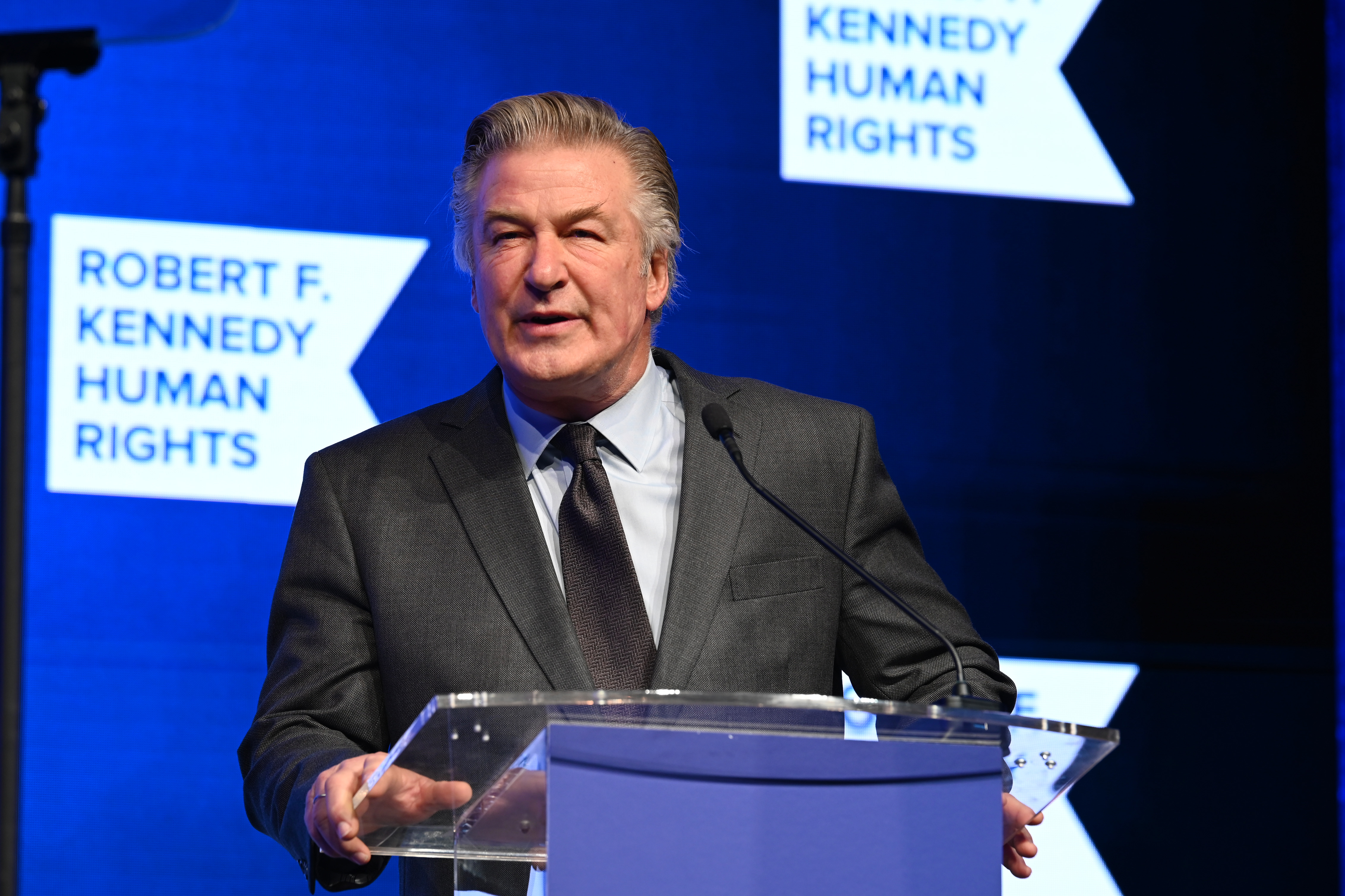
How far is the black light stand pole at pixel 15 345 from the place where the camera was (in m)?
1.04

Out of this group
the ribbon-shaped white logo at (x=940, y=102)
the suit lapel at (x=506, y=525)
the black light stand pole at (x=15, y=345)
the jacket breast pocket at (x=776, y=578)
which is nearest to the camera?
the black light stand pole at (x=15, y=345)

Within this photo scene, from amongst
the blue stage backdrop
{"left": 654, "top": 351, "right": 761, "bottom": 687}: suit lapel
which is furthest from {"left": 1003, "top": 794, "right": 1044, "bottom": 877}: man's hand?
the blue stage backdrop

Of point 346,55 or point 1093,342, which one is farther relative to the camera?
point 1093,342

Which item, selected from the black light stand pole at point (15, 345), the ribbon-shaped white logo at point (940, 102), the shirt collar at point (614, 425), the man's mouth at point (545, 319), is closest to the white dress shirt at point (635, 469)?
the shirt collar at point (614, 425)

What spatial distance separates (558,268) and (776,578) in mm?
484

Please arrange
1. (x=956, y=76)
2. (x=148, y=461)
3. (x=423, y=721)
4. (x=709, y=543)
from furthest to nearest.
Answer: (x=956, y=76) → (x=148, y=461) → (x=709, y=543) → (x=423, y=721)

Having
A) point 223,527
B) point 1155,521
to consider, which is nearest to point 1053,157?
point 1155,521

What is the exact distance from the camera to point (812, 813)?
1156mm

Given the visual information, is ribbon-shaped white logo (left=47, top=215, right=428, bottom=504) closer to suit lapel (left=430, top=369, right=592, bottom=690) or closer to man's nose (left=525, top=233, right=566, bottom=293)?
suit lapel (left=430, top=369, right=592, bottom=690)

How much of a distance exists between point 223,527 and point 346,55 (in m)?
0.94

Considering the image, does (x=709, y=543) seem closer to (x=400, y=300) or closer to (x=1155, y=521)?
(x=400, y=300)

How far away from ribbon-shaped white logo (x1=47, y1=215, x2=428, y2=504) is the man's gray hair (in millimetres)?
731

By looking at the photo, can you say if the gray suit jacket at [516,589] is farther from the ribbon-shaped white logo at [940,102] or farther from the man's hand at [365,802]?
the ribbon-shaped white logo at [940,102]

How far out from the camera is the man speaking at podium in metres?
1.75
